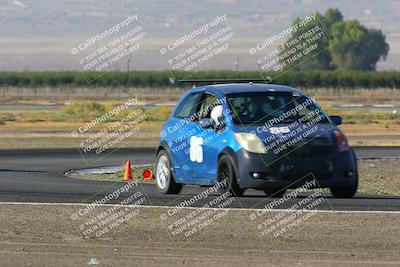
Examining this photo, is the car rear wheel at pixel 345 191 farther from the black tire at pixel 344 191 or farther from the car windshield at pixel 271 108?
the car windshield at pixel 271 108

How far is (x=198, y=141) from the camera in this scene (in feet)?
56.3

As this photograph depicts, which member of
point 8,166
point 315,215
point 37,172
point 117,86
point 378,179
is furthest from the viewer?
point 117,86

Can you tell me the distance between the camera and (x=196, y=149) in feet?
56.5

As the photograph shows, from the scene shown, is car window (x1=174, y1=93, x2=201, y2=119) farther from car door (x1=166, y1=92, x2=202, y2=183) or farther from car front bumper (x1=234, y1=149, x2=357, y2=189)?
car front bumper (x1=234, y1=149, x2=357, y2=189)

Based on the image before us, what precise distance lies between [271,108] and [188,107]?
168cm

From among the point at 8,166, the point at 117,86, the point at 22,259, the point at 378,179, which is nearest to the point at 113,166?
the point at 8,166

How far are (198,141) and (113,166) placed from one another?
9.45m

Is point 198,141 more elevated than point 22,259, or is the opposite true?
point 22,259

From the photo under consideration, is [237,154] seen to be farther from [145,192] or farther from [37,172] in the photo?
[37,172]

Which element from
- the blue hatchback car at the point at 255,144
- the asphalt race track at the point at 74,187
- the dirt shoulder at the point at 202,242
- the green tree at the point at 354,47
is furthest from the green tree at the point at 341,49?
the dirt shoulder at the point at 202,242

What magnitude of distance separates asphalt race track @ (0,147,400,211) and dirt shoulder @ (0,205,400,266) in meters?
1.62

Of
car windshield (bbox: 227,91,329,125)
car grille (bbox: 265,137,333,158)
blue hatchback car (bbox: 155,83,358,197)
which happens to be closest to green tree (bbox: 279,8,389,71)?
blue hatchback car (bbox: 155,83,358,197)

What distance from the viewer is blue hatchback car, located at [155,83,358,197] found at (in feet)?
52.5

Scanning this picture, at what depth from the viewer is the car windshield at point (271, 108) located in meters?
16.7
